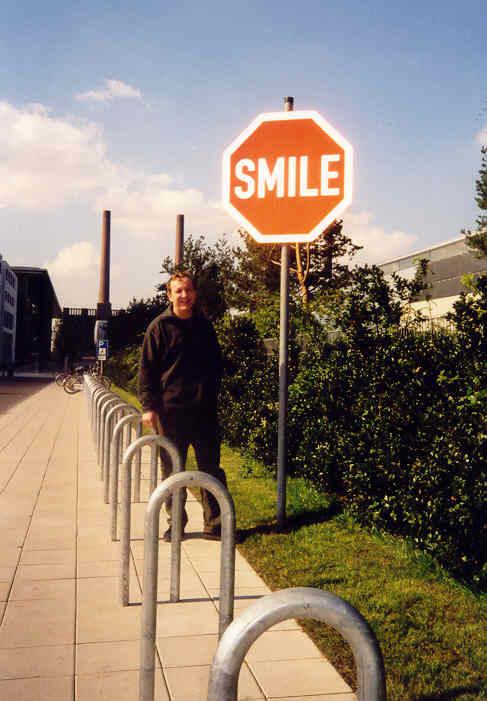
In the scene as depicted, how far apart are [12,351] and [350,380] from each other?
330ft

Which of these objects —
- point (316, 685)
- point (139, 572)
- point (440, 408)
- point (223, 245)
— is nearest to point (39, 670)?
point (316, 685)

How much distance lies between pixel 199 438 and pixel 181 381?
1.48ft

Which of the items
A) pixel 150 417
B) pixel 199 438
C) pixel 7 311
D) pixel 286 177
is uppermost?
pixel 7 311

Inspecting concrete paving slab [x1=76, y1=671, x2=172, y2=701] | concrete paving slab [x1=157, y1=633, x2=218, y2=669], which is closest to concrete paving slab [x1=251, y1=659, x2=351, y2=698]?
concrete paving slab [x1=157, y1=633, x2=218, y2=669]

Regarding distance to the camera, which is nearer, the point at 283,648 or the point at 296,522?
the point at 283,648

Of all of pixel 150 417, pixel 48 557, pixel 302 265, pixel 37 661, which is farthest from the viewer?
pixel 302 265

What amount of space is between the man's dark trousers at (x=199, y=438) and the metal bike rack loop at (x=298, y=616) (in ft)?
12.0

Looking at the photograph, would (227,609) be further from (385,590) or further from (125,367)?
(125,367)

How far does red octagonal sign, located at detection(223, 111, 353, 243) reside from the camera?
548 centimetres

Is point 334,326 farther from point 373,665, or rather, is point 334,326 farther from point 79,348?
point 79,348

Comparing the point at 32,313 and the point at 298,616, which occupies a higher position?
the point at 32,313

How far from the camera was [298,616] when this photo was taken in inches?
66.2

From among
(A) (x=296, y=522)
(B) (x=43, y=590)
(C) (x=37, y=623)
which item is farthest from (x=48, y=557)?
(A) (x=296, y=522)

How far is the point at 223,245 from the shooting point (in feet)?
108
